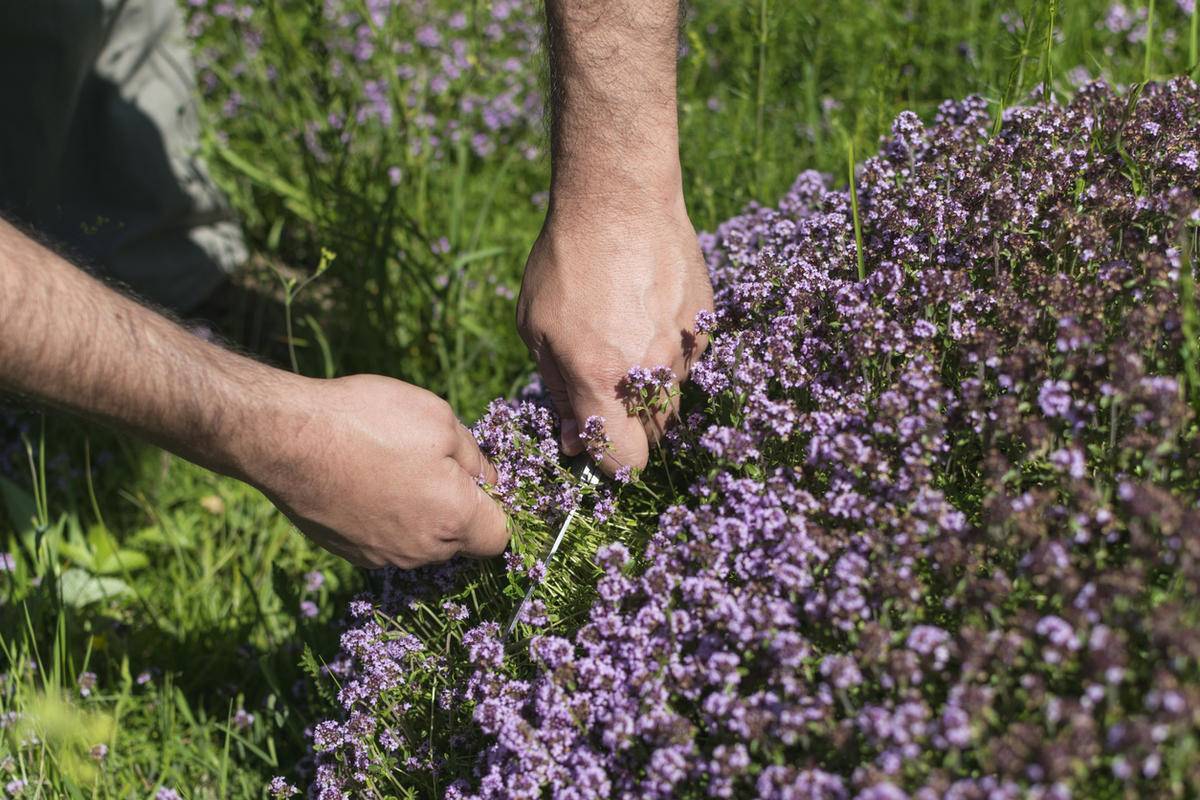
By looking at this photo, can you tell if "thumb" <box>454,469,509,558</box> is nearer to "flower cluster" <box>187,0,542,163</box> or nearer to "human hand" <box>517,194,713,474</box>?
"human hand" <box>517,194,713,474</box>

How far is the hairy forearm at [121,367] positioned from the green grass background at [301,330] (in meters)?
0.76

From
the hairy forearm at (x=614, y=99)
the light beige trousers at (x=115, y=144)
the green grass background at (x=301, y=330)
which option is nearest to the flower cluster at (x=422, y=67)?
the green grass background at (x=301, y=330)

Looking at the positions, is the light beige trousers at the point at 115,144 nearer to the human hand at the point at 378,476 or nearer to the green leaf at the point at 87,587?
the green leaf at the point at 87,587

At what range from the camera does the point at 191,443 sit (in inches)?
88.0

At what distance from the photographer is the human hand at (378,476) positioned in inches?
89.8

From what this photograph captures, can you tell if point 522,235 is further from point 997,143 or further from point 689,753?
point 689,753

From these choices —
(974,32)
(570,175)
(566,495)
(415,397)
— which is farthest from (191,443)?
(974,32)

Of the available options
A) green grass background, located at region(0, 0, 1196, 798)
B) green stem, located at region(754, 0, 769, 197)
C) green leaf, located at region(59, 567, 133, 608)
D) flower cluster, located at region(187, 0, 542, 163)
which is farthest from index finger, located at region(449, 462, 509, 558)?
flower cluster, located at region(187, 0, 542, 163)

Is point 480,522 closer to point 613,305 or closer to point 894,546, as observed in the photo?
point 613,305

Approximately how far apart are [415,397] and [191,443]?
1.60 feet

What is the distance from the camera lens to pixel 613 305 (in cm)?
251

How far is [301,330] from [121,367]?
2.58 metres

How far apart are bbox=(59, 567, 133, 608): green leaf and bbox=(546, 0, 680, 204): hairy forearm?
215 cm

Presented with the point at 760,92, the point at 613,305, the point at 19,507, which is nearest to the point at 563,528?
the point at 613,305
